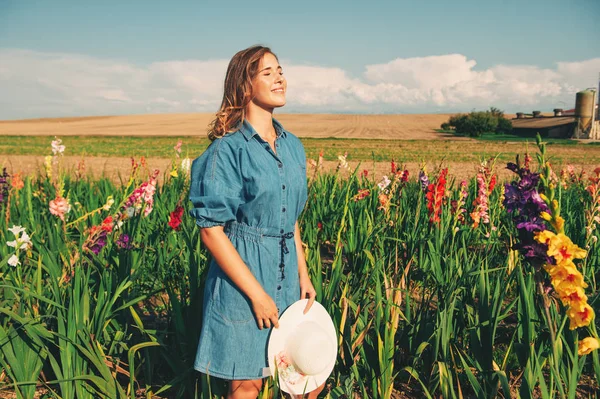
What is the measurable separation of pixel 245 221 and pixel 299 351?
1.67 feet

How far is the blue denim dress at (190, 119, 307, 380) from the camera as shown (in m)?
1.70

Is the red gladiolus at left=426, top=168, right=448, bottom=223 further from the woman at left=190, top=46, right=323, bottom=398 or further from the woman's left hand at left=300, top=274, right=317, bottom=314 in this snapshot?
the woman at left=190, top=46, right=323, bottom=398

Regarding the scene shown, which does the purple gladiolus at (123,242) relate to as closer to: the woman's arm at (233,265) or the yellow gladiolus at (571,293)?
the woman's arm at (233,265)

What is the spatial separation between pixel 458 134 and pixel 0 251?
160 feet

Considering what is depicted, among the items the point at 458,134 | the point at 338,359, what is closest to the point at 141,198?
the point at 338,359

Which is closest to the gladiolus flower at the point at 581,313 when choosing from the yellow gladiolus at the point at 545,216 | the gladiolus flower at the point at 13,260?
the yellow gladiolus at the point at 545,216

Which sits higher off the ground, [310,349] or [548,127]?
[548,127]

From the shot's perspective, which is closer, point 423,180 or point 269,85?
point 269,85

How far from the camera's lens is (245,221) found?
179cm

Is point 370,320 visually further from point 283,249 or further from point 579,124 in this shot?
point 579,124

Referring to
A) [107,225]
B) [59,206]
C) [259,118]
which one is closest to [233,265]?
[259,118]

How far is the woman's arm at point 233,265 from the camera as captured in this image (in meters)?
1.64

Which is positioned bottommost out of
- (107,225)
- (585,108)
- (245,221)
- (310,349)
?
(310,349)

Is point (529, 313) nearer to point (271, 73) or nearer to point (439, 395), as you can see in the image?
point (439, 395)
